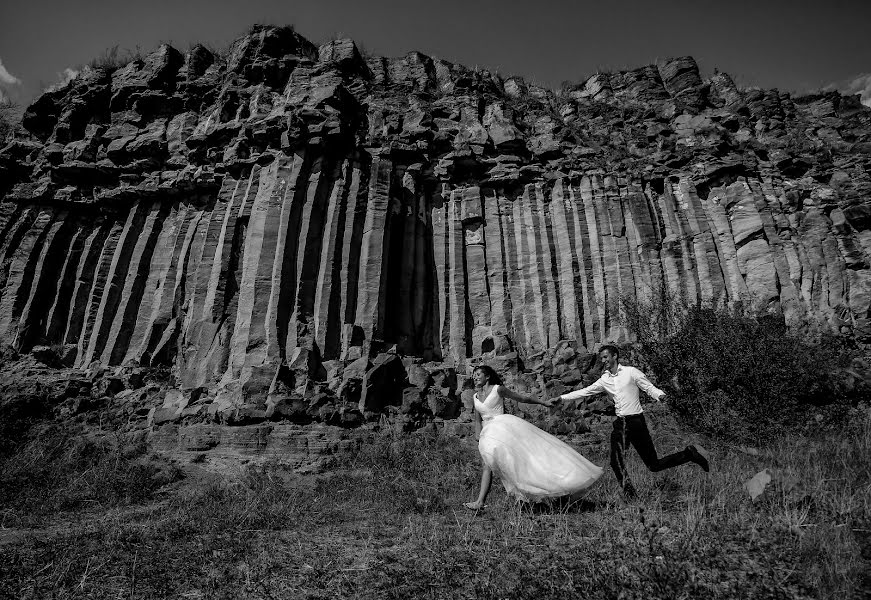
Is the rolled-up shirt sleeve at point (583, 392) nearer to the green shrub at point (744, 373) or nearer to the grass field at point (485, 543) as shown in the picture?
the grass field at point (485, 543)

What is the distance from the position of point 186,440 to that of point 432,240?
40.7 ft

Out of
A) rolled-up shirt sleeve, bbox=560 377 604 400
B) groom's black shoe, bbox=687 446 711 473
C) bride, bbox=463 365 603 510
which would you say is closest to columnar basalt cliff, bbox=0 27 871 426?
rolled-up shirt sleeve, bbox=560 377 604 400

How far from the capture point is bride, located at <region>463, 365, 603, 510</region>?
5.33 metres

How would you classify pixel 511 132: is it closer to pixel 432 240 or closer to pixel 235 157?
pixel 432 240

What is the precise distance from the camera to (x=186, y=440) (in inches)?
533

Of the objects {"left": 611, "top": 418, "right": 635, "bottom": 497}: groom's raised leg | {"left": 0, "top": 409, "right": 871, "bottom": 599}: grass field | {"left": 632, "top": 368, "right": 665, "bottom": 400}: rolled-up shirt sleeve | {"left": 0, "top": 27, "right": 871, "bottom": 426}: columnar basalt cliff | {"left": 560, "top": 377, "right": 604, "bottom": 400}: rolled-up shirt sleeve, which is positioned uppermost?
{"left": 0, "top": 27, "right": 871, "bottom": 426}: columnar basalt cliff

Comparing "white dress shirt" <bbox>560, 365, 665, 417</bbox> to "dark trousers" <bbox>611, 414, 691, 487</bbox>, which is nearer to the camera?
"dark trousers" <bbox>611, 414, 691, 487</bbox>

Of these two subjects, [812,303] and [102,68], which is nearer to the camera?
[812,303]

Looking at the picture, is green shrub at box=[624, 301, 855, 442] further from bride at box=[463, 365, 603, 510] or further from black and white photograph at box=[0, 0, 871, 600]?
bride at box=[463, 365, 603, 510]

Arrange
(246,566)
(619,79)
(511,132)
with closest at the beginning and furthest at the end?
(246,566) < (511,132) < (619,79)

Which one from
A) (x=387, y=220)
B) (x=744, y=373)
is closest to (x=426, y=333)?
(x=387, y=220)

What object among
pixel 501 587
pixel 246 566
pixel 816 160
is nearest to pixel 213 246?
pixel 246 566

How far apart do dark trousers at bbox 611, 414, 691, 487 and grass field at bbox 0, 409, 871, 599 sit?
375mm

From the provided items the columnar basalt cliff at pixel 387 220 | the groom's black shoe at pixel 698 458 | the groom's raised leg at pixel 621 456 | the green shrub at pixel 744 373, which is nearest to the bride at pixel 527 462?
the groom's raised leg at pixel 621 456
